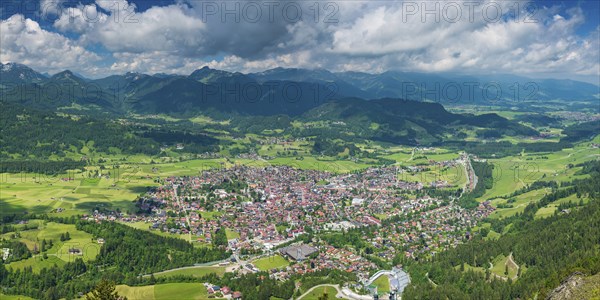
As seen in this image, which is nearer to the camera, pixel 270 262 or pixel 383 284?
pixel 383 284

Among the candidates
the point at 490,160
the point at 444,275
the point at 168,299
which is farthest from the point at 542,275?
the point at 490,160

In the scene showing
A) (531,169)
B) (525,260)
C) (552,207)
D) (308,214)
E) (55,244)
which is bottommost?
(308,214)

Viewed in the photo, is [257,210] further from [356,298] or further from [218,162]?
[218,162]

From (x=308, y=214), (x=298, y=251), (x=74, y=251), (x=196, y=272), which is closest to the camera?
(x=196, y=272)

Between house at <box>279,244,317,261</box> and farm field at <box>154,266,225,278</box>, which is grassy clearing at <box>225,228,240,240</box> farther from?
farm field at <box>154,266,225,278</box>

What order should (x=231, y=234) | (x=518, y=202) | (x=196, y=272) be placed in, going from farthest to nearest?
(x=518, y=202) < (x=231, y=234) < (x=196, y=272)

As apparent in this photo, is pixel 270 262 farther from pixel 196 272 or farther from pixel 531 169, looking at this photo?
pixel 531 169

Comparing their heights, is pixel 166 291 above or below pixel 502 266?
above

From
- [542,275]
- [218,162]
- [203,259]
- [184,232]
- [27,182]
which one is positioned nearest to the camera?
[542,275]

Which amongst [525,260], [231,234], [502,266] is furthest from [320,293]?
[231,234]
